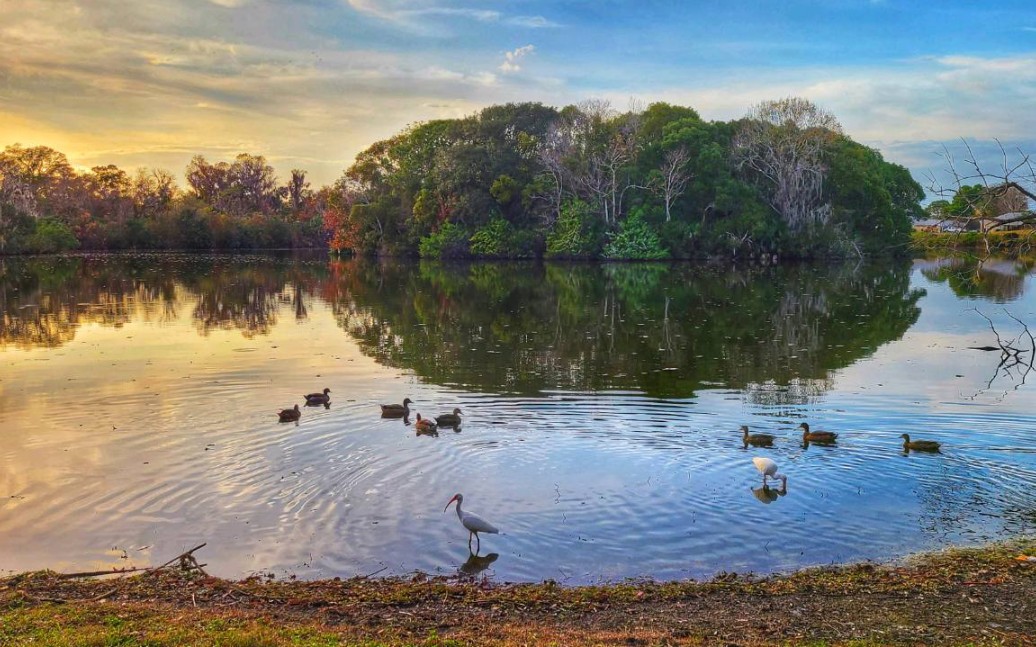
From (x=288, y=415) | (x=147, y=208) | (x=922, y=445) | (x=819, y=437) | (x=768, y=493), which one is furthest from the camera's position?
(x=147, y=208)

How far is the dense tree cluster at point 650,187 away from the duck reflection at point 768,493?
2622 inches

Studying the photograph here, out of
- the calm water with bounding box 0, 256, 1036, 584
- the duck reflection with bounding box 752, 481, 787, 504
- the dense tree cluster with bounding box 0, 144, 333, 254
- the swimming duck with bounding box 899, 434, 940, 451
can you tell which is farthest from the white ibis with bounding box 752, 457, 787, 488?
the dense tree cluster with bounding box 0, 144, 333, 254

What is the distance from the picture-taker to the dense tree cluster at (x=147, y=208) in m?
94.4

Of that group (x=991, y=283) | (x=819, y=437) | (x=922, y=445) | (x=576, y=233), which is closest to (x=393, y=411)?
(x=819, y=437)

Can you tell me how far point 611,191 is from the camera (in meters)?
79.1

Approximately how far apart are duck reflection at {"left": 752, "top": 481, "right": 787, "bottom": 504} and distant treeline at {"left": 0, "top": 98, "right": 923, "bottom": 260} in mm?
63540

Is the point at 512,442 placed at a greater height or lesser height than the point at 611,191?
lesser

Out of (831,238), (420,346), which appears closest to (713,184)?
(831,238)

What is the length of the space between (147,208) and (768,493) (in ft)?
426

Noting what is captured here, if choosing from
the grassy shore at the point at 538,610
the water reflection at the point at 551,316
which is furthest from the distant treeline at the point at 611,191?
the grassy shore at the point at 538,610

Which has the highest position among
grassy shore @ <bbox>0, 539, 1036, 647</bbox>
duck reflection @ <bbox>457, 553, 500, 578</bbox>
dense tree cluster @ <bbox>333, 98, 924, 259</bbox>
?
dense tree cluster @ <bbox>333, 98, 924, 259</bbox>

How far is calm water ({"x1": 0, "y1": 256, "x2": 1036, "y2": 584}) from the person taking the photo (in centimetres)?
1012

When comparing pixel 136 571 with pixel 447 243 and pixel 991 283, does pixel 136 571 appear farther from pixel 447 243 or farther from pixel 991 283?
pixel 447 243

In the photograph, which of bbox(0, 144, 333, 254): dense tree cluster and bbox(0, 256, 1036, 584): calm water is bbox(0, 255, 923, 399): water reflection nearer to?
bbox(0, 256, 1036, 584): calm water
